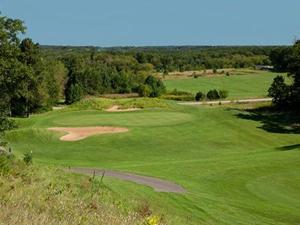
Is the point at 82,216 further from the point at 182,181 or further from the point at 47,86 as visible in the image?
the point at 47,86

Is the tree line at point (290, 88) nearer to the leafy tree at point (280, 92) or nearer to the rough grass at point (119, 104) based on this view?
the leafy tree at point (280, 92)

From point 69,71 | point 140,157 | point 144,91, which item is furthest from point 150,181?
point 69,71

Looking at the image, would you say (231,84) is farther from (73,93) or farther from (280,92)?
(280,92)

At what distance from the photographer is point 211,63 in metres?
165

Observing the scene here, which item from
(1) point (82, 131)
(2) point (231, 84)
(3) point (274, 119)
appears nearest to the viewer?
(1) point (82, 131)

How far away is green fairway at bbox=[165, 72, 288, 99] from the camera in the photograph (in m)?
108

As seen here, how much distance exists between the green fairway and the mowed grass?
173 ft

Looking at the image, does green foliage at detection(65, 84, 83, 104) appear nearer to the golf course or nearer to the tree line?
the golf course

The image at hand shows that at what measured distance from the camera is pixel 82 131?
147 feet

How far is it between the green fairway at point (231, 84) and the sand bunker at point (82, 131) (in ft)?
196

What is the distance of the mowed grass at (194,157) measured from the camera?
789 inches

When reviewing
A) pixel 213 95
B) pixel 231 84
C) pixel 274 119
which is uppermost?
pixel 274 119

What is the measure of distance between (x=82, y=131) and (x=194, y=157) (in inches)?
406

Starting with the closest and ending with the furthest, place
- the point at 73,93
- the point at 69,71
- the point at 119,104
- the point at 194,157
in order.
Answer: the point at 194,157, the point at 119,104, the point at 73,93, the point at 69,71
